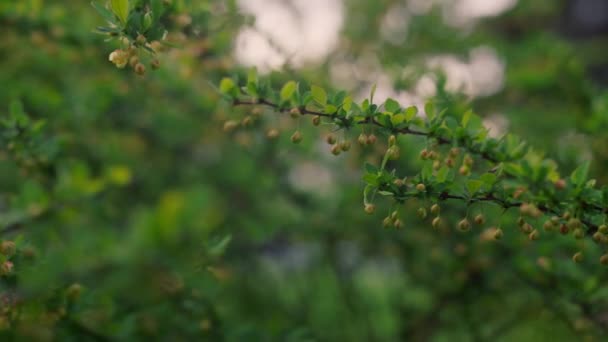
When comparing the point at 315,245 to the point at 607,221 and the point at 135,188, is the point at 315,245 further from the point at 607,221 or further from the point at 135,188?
the point at 607,221

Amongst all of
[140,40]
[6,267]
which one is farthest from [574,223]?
[6,267]

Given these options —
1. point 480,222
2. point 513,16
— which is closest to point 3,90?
point 480,222

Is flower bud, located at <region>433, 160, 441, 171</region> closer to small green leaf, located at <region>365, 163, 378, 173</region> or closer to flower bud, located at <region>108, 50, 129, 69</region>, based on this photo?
small green leaf, located at <region>365, 163, 378, 173</region>

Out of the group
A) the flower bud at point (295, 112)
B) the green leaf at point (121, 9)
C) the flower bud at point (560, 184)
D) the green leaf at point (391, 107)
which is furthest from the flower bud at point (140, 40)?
the flower bud at point (560, 184)

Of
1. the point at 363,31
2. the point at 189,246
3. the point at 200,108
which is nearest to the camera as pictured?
the point at 200,108

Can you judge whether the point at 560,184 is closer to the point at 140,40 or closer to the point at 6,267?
the point at 140,40

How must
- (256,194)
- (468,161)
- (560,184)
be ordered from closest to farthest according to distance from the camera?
(560,184), (468,161), (256,194)

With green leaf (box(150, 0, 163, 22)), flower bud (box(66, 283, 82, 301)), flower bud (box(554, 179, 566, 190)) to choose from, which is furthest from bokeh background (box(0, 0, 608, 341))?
flower bud (box(554, 179, 566, 190))
